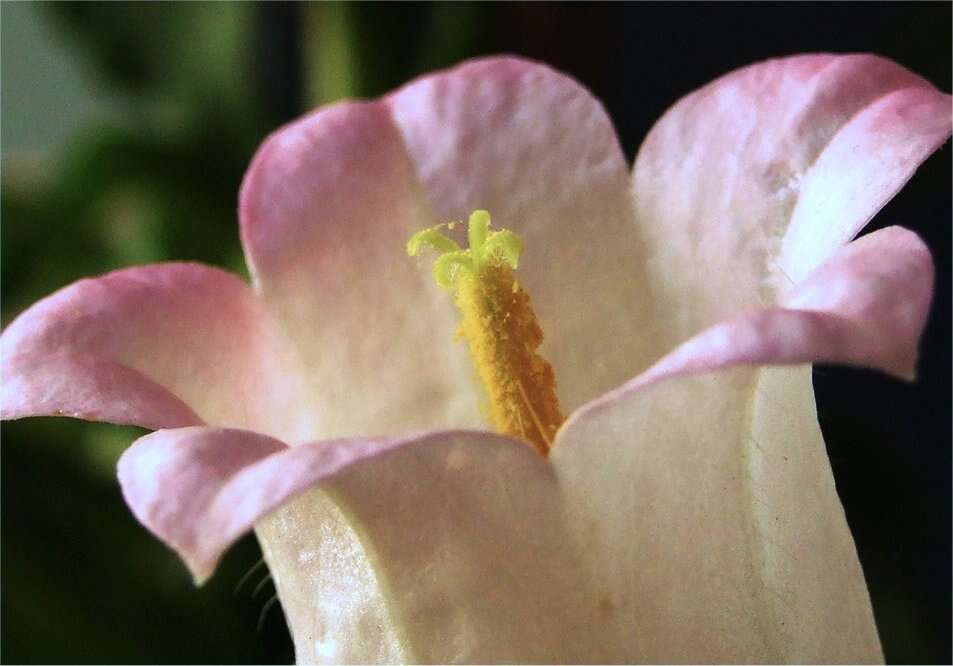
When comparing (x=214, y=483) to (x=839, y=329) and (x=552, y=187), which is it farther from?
(x=552, y=187)

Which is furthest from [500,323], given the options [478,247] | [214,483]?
[214,483]

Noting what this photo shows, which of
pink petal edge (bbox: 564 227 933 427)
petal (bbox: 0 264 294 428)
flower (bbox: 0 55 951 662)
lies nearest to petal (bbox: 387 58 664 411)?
flower (bbox: 0 55 951 662)

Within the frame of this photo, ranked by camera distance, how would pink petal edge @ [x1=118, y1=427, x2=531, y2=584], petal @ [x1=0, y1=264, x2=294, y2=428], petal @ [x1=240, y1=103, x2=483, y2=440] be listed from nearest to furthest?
pink petal edge @ [x1=118, y1=427, x2=531, y2=584], petal @ [x1=0, y1=264, x2=294, y2=428], petal @ [x1=240, y1=103, x2=483, y2=440]

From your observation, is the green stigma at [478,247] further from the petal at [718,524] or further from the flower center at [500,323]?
the petal at [718,524]

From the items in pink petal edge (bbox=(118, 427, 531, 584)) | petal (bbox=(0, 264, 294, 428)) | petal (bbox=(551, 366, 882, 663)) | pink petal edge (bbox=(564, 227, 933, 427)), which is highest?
pink petal edge (bbox=(564, 227, 933, 427))

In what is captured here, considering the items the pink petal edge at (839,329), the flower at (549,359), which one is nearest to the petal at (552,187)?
the flower at (549,359)

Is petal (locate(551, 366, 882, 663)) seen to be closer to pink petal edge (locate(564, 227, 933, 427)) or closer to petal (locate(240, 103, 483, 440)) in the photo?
pink petal edge (locate(564, 227, 933, 427))

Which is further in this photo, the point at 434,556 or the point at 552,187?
the point at 552,187
